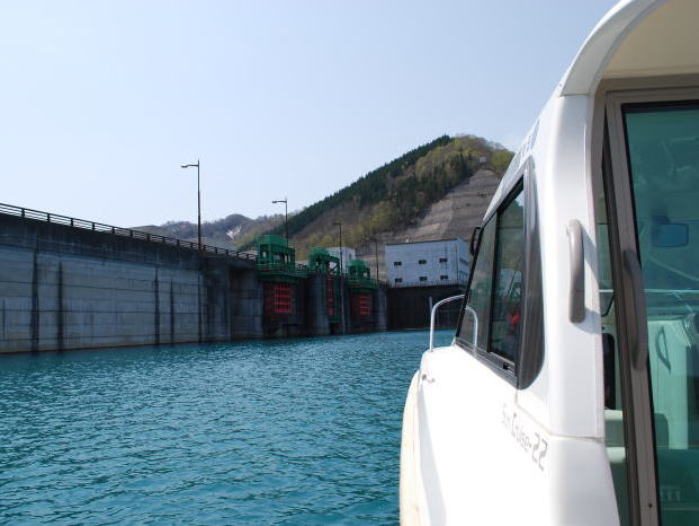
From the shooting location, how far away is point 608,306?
2.14 meters

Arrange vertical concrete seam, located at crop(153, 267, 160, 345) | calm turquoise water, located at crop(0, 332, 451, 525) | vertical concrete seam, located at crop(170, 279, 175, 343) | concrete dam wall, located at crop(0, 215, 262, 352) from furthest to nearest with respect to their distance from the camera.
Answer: vertical concrete seam, located at crop(170, 279, 175, 343), vertical concrete seam, located at crop(153, 267, 160, 345), concrete dam wall, located at crop(0, 215, 262, 352), calm turquoise water, located at crop(0, 332, 451, 525)

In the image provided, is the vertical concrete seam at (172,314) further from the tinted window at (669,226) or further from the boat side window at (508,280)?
the tinted window at (669,226)

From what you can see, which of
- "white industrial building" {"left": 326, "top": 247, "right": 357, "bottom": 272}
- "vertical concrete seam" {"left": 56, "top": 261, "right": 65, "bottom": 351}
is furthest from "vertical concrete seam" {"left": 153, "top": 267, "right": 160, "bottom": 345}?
"white industrial building" {"left": 326, "top": 247, "right": 357, "bottom": 272}

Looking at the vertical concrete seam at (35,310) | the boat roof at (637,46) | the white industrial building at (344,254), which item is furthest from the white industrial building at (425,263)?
the boat roof at (637,46)

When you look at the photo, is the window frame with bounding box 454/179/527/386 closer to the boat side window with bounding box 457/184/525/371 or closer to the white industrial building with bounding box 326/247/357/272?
the boat side window with bounding box 457/184/525/371

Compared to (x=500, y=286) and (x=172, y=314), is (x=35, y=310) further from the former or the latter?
(x=500, y=286)

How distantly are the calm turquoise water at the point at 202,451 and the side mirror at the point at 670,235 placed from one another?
17.7 feet

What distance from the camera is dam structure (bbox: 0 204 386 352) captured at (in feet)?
119

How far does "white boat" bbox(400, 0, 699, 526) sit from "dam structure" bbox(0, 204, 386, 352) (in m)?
38.5

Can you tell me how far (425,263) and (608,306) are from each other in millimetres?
94764

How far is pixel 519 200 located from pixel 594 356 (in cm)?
102

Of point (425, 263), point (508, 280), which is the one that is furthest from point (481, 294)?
point (425, 263)

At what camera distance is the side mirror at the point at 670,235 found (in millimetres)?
2014

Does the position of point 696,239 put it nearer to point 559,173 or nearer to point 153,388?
point 559,173
